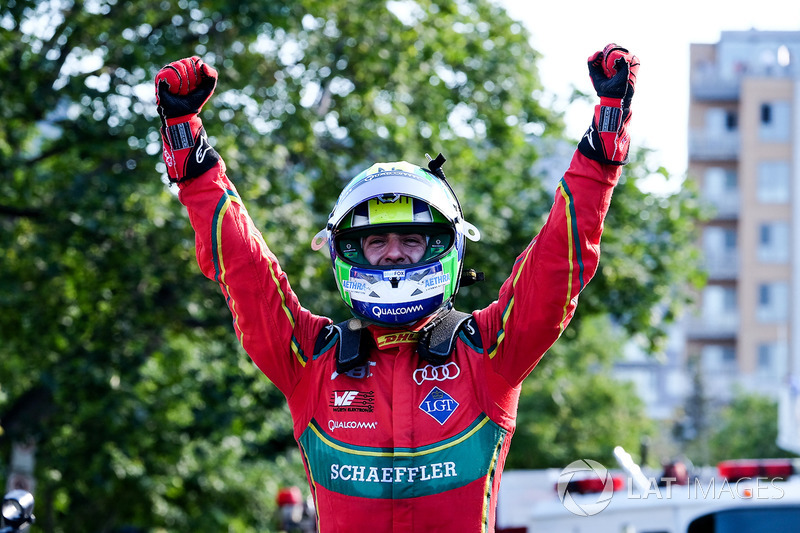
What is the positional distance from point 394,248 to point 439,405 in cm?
57

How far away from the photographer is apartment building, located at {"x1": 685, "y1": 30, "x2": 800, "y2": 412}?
48.3 meters

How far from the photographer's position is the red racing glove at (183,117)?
3889 millimetres

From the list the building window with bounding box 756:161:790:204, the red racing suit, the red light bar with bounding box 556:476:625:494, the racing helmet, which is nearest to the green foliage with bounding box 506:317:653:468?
the building window with bounding box 756:161:790:204

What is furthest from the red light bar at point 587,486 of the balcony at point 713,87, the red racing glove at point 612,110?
the balcony at point 713,87

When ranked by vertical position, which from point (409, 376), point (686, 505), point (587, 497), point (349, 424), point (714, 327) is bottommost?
point (714, 327)

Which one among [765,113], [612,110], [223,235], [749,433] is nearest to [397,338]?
[223,235]

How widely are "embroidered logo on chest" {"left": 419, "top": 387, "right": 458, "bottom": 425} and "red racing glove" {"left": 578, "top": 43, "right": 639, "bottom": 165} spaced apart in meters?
0.88

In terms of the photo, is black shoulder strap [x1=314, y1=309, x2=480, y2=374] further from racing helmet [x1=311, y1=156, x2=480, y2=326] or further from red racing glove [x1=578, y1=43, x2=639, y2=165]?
red racing glove [x1=578, y1=43, x2=639, y2=165]

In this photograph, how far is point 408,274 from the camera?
3881 millimetres

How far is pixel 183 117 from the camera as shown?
12.9 ft

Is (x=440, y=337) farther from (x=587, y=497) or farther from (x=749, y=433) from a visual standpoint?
(x=749, y=433)

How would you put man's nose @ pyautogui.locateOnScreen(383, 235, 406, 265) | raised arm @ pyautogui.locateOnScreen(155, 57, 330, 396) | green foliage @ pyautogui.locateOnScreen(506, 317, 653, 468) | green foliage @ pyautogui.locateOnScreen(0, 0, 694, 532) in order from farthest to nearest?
green foliage @ pyautogui.locateOnScreen(506, 317, 653, 468) → green foliage @ pyautogui.locateOnScreen(0, 0, 694, 532) → man's nose @ pyautogui.locateOnScreen(383, 235, 406, 265) → raised arm @ pyautogui.locateOnScreen(155, 57, 330, 396)

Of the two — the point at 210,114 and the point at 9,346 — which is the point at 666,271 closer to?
the point at 210,114

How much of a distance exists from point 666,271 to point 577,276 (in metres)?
12.2
